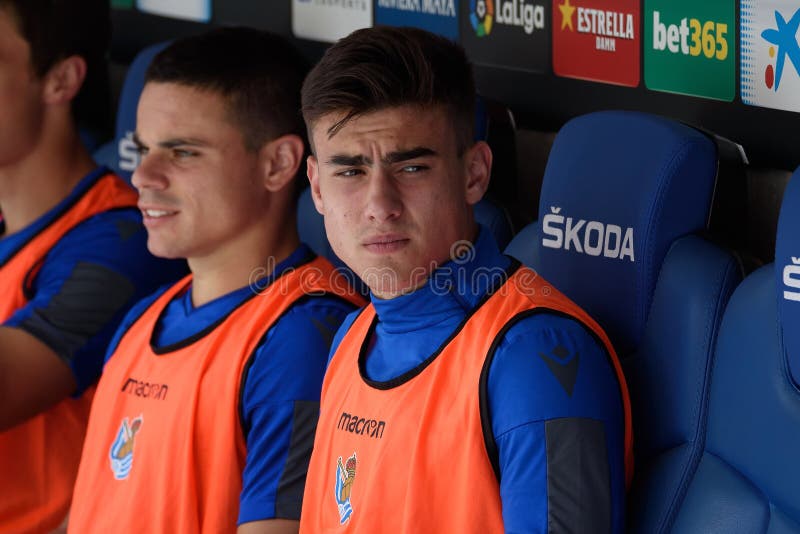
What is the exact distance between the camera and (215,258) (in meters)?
1.75

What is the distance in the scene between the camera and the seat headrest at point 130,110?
2.60m

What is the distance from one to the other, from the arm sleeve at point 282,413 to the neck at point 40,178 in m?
0.78

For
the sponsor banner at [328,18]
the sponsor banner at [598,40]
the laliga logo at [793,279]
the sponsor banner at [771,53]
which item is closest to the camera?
the laliga logo at [793,279]

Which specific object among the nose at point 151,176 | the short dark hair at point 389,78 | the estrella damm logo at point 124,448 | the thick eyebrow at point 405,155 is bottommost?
the estrella damm logo at point 124,448

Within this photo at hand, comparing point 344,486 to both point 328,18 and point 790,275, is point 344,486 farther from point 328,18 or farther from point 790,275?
point 328,18

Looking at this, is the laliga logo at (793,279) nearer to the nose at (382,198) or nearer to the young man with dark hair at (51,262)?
the nose at (382,198)

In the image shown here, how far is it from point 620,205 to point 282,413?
50cm

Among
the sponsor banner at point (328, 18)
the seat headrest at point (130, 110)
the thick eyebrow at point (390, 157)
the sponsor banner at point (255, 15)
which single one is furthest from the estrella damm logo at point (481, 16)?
the thick eyebrow at point (390, 157)

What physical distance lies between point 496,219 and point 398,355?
499mm

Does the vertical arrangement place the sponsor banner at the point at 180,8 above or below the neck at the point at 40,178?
above

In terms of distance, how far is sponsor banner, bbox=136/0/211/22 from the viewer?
2.92 meters

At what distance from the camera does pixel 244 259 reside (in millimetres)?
1738

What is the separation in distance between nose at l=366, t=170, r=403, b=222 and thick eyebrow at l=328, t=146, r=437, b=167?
0.05 feet

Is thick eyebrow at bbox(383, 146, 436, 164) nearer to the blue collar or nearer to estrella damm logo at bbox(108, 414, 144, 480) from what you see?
the blue collar
